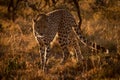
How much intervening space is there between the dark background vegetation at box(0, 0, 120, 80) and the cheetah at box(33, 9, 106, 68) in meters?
0.35

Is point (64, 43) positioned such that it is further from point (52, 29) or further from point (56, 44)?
point (56, 44)

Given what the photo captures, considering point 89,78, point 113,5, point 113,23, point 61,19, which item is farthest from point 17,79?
point 113,5

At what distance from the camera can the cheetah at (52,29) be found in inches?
340

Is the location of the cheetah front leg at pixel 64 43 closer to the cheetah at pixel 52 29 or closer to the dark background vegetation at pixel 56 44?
the cheetah at pixel 52 29

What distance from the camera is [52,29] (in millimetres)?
8875

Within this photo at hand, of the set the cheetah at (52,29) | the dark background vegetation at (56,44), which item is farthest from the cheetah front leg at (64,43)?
the dark background vegetation at (56,44)

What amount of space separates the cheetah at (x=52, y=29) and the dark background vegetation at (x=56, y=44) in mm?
348

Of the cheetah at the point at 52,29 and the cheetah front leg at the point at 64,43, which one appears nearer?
the cheetah at the point at 52,29

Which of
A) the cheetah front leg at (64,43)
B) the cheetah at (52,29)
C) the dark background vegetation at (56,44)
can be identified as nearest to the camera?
the dark background vegetation at (56,44)

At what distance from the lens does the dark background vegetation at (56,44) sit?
819 cm

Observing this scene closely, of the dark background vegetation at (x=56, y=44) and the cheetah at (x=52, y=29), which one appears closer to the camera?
the dark background vegetation at (x=56, y=44)

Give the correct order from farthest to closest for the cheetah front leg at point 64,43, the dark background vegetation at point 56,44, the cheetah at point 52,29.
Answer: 1. the cheetah front leg at point 64,43
2. the cheetah at point 52,29
3. the dark background vegetation at point 56,44

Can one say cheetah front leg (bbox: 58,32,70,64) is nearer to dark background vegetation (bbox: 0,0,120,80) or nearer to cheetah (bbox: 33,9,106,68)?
cheetah (bbox: 33,9,106,68)

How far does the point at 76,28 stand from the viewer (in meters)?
9.46
